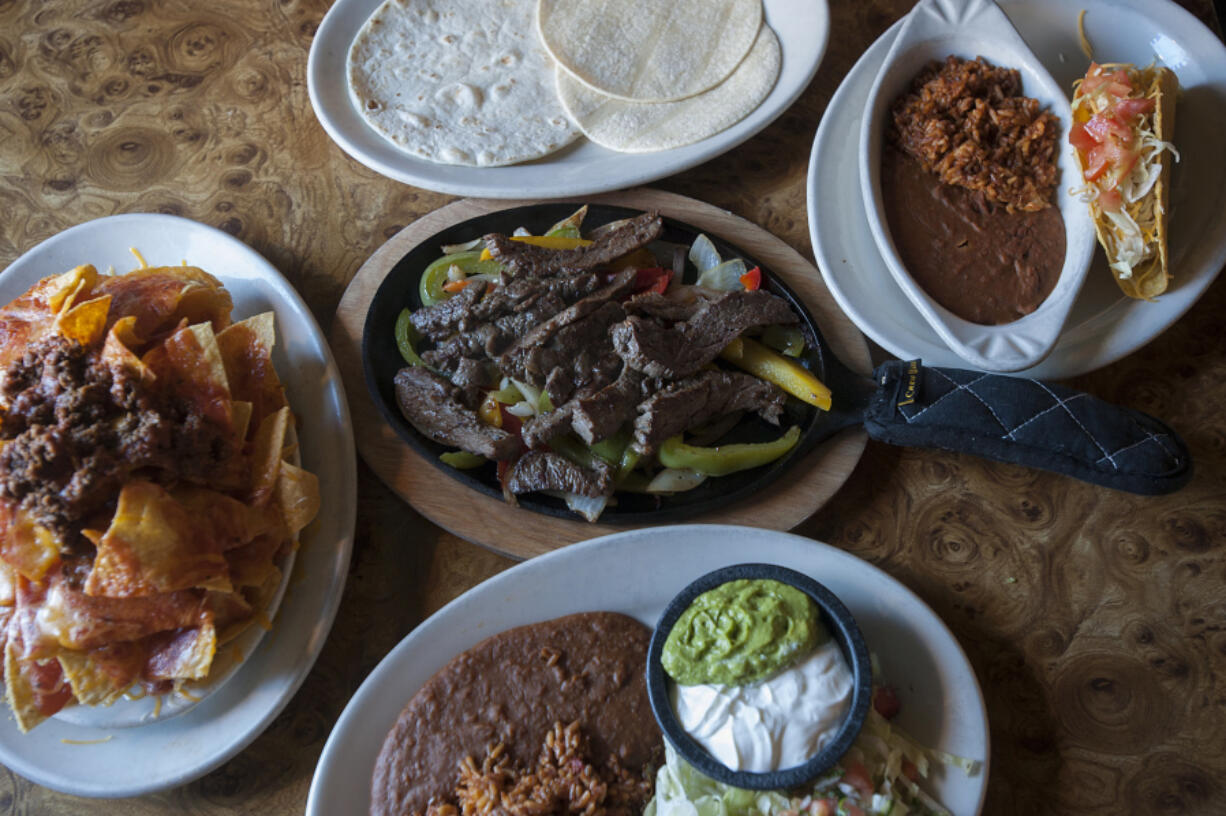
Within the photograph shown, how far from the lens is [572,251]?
8.55ft

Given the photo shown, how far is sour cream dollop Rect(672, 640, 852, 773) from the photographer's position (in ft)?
6.17

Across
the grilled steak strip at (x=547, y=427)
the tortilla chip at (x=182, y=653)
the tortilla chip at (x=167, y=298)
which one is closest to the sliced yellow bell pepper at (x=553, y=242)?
the grilled steak strip at (x=547, y=427)

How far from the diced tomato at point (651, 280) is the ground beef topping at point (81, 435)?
128 centimetres

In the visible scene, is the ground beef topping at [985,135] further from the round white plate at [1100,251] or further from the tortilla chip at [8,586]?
the tortilla chip at [8,586]

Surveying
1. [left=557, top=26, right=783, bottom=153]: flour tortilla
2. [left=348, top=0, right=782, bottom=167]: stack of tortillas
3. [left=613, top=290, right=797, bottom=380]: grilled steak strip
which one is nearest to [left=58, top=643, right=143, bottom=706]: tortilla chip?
[left=613, top=290, right=797, bottom=380]: grilled steak strip

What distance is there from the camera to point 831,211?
104 inches

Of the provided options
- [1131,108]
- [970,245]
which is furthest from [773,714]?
[1131,108]

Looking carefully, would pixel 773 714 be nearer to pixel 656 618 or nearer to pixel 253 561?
pixel 656 618

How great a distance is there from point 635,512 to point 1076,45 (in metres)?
2.21

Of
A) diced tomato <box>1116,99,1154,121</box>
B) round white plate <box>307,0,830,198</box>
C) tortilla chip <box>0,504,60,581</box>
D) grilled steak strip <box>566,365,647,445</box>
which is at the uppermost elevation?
diced tomato <box>1116,99,1154,121</box>

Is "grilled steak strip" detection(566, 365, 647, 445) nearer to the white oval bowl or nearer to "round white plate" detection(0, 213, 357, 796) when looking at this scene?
"round white plate" detection(0, 213, 357, 796)

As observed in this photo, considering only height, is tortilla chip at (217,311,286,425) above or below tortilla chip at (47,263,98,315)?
below

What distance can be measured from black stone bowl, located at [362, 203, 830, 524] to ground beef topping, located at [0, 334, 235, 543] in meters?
0.55

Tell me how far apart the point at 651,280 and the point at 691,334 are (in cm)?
27
